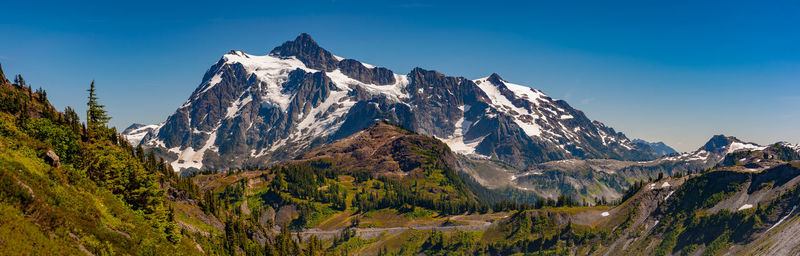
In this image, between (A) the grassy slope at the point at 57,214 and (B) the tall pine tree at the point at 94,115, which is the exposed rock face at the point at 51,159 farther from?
(B) the tall pine tree at the point at 94,115

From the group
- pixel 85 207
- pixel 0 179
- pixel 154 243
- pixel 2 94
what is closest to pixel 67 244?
pixel 0 179

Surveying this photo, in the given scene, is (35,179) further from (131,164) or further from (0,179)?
(131,164)

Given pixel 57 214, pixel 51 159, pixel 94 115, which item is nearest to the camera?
pixel 57 214

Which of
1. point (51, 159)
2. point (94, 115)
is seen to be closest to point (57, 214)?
point (51, 159)

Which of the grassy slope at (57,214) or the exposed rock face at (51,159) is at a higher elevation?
the exposed rock face at (51,159)

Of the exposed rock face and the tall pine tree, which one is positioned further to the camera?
the tall pine tree

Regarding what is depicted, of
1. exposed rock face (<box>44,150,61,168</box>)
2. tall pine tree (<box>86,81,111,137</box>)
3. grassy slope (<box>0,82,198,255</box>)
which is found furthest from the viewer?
tall pine tree (<box>86,81,111,137</box>)

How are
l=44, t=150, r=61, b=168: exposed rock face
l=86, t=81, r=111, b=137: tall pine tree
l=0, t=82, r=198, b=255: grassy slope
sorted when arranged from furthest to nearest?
l=86, t=81, r=111, b=137: tall pine tree < l=44, t=150, r=61, b=168: exposed rock face < l=0, t=82, r=198, b=255: grassy slope

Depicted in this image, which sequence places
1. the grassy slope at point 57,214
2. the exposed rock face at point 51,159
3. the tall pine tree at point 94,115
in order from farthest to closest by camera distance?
1. the tall pine tree at point 94,115
2. the exposed rock face at point 51,159
3. the grassy slope at point 57,214

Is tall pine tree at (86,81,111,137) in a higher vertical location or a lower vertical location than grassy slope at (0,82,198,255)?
higher

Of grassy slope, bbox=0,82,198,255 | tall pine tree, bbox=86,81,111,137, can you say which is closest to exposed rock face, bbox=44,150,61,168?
grassy slope, bbox=0,82,198,255

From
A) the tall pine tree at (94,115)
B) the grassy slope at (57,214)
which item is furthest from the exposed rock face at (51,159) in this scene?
the tall pine tree at (94,115)

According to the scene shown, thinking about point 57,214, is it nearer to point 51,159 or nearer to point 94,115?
point 51,159

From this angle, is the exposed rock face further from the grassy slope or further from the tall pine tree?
the tall pine tree
